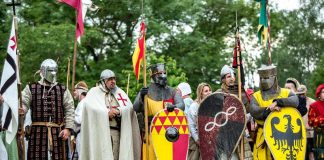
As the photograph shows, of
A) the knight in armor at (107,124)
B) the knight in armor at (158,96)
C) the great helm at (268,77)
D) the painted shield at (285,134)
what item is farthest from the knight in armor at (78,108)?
the painted shield at (285,134)

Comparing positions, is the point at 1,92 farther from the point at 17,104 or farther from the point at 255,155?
the point at 255,155

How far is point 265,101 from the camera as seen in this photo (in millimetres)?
10625

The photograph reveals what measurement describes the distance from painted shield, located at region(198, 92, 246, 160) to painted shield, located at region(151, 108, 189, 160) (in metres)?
0.22

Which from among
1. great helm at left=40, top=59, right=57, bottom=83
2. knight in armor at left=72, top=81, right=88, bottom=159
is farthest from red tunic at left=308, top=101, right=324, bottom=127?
great helm at left=40, top=59, right=57, bottom=83

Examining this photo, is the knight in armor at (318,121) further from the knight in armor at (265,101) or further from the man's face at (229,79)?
the man's face at (229,79)

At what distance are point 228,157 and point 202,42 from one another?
1823 centimetres

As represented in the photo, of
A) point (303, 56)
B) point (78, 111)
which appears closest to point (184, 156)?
point (78, 111)

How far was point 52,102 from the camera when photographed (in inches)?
447

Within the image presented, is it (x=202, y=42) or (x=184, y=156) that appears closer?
(x=184, y=156)

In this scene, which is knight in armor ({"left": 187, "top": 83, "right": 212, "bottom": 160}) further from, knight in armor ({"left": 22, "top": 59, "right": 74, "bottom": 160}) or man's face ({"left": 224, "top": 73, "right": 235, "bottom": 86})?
knight in armor ({"left": 22, "top": 59, "right": 74, "bottom": 160})

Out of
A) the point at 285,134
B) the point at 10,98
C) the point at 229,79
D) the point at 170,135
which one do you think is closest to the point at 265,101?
the point at 285,134

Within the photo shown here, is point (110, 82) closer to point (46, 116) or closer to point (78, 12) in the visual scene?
point (46, 116)

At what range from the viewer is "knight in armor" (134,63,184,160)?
11.0 meters

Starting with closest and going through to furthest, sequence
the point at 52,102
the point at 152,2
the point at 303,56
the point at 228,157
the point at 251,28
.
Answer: the point at 228,157, the point at 52,102, the point at 152,2, the point at 251,28, the point at 303,56
